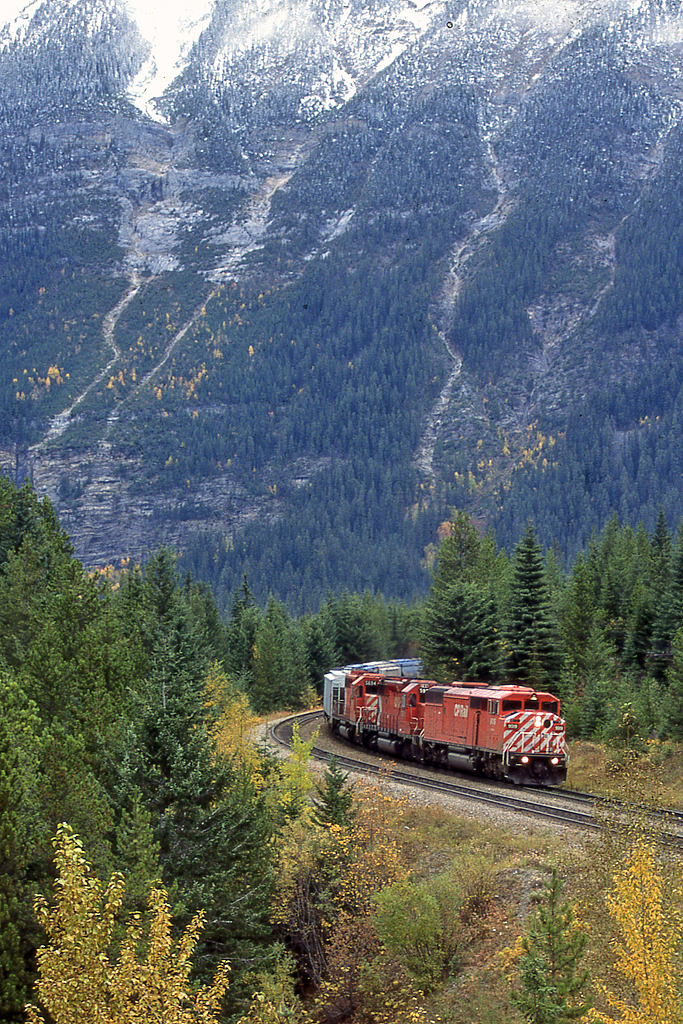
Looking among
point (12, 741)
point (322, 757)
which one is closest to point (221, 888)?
point (12, 741)

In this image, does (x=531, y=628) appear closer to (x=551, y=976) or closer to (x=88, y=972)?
(x=551, y=976)

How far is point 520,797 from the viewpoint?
35125 mm

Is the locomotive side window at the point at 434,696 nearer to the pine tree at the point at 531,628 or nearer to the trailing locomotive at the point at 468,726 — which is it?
the trailing locomotive at the point at 468,726

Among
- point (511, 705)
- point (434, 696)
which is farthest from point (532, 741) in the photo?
point (434, 696)

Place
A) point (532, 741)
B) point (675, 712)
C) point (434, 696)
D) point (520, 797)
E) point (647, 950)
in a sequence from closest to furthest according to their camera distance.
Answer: point (647, 950) → point (520, 797) → point (532, 741) → point (675, 712) → point (434, 696)

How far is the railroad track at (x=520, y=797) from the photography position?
25312 millimetres

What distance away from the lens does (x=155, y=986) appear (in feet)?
44.4

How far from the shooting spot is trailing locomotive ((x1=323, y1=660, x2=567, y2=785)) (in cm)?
3762

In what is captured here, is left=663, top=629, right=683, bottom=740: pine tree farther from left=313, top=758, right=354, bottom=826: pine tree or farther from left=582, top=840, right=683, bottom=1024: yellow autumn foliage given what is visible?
left=582, top=840, right=683, bottom=1024: yellow autumn foliage

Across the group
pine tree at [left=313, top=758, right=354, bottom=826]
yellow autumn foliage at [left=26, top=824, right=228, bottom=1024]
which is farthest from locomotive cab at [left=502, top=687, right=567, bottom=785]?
yellow autumn foliage at [left=26, top=824, right=228, bottom=1024]

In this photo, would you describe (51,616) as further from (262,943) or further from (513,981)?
(513,981)

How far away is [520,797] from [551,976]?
63.9 ft

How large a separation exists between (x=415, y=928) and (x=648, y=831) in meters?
6.43

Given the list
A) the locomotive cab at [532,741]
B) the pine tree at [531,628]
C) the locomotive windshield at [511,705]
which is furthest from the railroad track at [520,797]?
the pine tree at [531,628]
